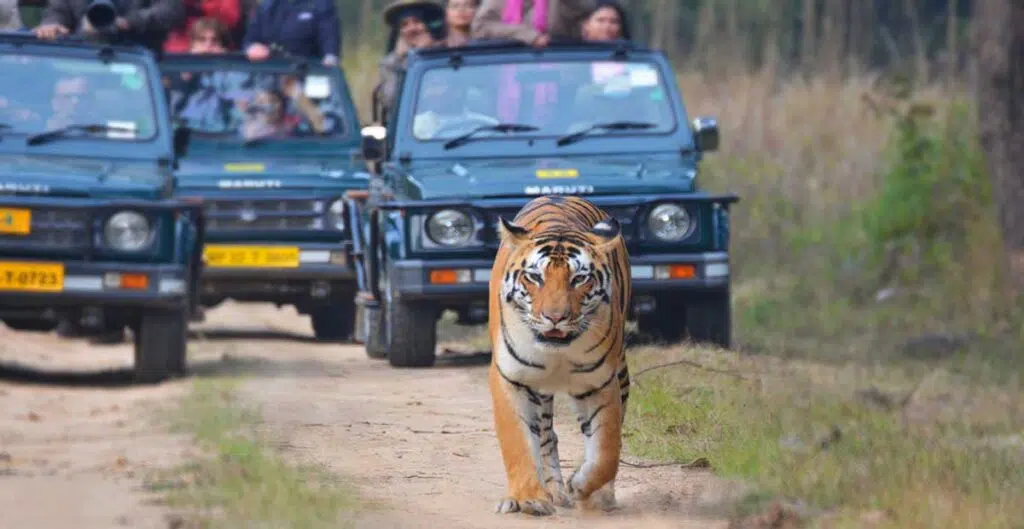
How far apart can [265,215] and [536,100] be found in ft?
8.74

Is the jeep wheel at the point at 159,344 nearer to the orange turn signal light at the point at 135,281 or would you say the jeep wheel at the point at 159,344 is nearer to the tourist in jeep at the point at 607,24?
the orange turn signal light at the point at 135,281

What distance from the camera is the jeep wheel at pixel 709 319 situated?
437 inches

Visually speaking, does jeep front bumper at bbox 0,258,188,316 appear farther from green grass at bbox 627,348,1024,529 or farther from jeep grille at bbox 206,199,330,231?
jeep grille at bbox 206,199,330,231

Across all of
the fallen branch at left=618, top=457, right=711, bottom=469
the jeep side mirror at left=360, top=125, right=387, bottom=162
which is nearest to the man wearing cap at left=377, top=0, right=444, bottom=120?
the jeep side mirror at left=360, top=125, right=387, bottom=162

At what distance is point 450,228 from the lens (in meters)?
10.7

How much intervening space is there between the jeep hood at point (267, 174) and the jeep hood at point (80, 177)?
2082 millimetres

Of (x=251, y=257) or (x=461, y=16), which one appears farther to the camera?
(x=251, y=257)

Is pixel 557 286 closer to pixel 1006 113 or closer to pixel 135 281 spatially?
pixel 135 281

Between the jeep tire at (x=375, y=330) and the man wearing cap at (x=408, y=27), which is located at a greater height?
the man wearing cap at (x=408, y=27)

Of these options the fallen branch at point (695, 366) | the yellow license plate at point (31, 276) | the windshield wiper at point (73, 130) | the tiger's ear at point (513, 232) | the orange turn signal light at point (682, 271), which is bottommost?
the fallen branch at point (695, 366)

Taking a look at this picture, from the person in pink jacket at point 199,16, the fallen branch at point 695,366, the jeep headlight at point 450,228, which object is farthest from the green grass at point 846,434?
the person in pink jacket at point 199,16

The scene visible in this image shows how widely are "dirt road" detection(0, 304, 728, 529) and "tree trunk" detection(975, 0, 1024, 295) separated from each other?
4.33 metres

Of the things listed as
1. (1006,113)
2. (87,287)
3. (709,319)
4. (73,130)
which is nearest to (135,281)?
(87,287)

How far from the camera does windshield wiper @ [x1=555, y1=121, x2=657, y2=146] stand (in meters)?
11.3
